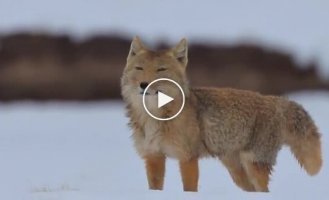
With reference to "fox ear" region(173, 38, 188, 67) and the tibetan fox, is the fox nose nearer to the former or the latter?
the tibetan fox

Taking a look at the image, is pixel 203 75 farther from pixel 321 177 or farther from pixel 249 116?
pixel 249 116

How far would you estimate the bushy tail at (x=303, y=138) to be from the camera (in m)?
13.0

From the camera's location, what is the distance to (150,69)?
12.0 metres

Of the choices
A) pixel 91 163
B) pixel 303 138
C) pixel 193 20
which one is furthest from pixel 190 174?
pixel 193 20

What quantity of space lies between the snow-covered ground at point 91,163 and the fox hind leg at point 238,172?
0.46ft

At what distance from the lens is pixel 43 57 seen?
78.3 ft

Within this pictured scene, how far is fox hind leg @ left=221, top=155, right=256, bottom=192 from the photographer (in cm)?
1287

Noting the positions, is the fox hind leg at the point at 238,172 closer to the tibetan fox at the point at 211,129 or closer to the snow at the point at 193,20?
the tibetan fox at the point at 211,129

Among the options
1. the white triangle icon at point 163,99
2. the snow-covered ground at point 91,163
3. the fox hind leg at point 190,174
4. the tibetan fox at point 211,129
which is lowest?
the snow-covered ground at point 91,163

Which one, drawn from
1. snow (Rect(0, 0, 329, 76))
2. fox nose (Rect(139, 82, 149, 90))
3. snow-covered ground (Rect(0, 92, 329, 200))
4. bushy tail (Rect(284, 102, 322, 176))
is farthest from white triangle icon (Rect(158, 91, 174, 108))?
snow (Rect(0, 0, 329, 76))

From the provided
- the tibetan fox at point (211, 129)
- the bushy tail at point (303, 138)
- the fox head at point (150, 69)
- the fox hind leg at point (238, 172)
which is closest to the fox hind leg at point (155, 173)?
the tibetan fox at point (211, 129)

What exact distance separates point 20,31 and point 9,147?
6.46 m

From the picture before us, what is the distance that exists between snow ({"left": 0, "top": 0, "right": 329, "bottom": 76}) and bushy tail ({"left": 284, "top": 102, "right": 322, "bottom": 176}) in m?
11.6
